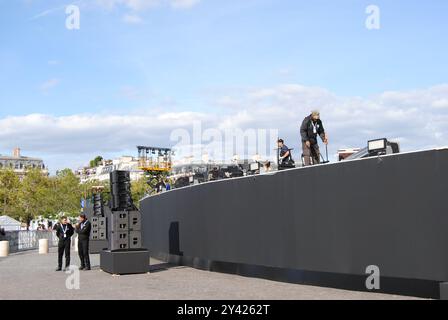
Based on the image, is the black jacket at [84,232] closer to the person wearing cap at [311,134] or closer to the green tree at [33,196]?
the person wearing cap at [311,134]

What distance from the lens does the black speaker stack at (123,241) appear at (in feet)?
54.2

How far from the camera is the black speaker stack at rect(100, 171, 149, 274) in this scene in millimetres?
16531

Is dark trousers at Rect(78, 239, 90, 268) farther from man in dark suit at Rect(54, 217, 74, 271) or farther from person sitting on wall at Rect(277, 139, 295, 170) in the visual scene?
person sitting on wall at Rect(277, 139, 295, 170)

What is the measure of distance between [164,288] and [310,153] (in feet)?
15.4

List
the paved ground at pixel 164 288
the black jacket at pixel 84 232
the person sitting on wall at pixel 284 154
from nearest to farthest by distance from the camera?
the paved ground at pixel 164 288
the person sitting on wall at pixel 284 154
the black jacket at pixel 84 232

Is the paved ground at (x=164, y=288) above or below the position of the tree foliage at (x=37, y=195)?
below

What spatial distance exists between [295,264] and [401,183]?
3482mm

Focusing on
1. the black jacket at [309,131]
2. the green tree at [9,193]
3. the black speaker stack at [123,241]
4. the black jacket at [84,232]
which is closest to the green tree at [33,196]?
the green tree at [9,193]

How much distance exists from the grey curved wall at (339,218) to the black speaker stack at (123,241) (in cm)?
192

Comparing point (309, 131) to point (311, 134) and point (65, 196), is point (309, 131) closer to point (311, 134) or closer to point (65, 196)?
point (311, 134)

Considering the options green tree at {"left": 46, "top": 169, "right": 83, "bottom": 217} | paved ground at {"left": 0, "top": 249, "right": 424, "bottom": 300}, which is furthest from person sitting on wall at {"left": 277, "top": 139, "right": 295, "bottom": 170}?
green tree at {"left": 46, "top": 169, "right": 83, "bottom": 217}

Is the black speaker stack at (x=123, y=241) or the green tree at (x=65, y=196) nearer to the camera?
the black speaker stack at (x=123, y=241)

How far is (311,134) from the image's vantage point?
13812 millimetres

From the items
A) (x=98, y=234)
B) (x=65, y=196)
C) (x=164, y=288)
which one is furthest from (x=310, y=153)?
(x=65, y=196)
